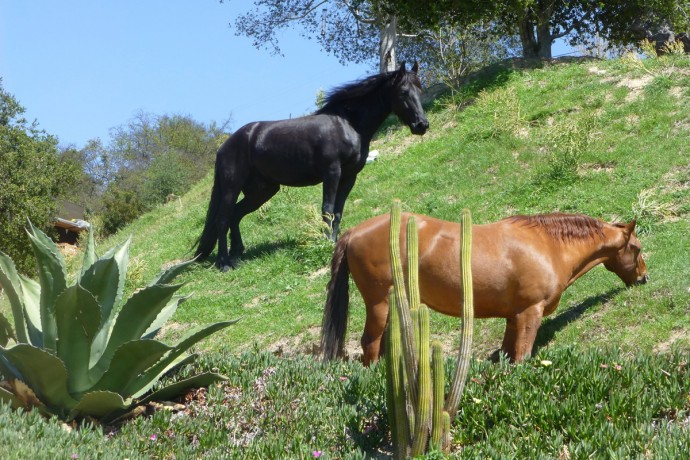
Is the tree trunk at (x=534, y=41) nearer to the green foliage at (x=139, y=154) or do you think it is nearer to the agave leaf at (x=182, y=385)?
the agave leaf at (x=182, y=385)

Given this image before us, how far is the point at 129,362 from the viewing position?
5.73 metres

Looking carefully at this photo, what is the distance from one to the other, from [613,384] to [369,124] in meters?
7.71

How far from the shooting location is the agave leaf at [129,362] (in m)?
5.61

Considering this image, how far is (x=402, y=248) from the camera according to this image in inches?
295

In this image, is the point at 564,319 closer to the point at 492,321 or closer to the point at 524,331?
the point at 492,321

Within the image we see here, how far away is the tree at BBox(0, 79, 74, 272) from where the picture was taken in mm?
32719

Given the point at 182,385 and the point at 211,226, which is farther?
the point at 211,226

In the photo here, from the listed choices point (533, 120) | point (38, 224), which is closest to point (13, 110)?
point (38, 224)

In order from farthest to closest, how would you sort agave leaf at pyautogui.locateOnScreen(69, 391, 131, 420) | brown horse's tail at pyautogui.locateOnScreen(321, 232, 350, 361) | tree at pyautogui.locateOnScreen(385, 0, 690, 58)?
1. tree at pyautogui.locateOnScreen(385, 0, 690, 58)
2. brown horse's tail at pyautogui.locateOnScreen(321, 232, 350, 361)
3. agave leaf at pyautogui.locateOnScreen(69, 391, 131, 420)

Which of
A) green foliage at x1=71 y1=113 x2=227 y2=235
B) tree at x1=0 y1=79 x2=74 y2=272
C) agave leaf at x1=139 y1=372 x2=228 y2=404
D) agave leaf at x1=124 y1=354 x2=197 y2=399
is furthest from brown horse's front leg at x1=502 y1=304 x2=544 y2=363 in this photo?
green foliage at x1=71 y1=113 x2=227 y2=235

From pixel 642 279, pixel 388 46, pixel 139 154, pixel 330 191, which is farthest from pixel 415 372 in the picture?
pixel 139 154

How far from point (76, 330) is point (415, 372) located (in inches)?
90.8

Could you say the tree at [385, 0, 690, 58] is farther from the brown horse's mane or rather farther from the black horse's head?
the brown horse's mane

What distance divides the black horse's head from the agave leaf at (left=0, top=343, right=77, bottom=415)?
741 centimetres
